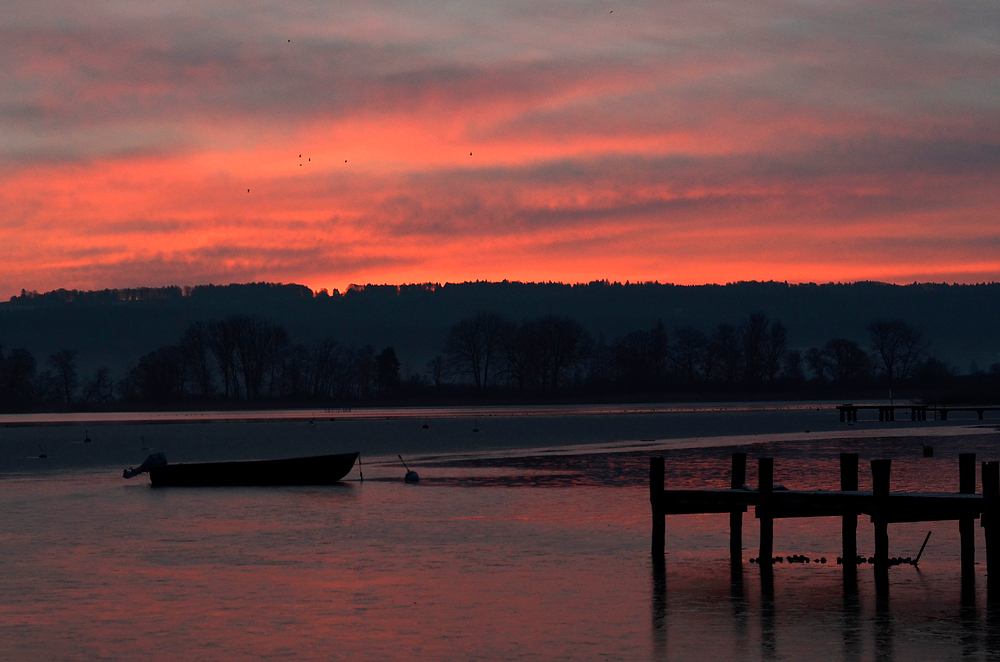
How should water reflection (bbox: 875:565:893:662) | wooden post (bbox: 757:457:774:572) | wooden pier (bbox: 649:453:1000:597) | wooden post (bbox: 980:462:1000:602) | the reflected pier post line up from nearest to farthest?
1. water reflection (bbox: 875:565:893:662)
2. wooden post (bbox: 980:462:1000:602)
3. wooden pier (bbox: 649:453:1000:597)
4. the reflected pier post
5. wooden post (bbox: 757:457:774:572)

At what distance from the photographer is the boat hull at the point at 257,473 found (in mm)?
44000

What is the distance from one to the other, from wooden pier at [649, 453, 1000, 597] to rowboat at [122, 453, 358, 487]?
2164 cm

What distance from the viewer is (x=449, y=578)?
21734 mm

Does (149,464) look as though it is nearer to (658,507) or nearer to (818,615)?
(658,507)

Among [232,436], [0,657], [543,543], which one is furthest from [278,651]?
[232,436]

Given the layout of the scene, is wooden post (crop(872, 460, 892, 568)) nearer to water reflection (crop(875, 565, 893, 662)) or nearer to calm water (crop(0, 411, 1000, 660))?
water reflection (crop(875, 565, 893, 662))

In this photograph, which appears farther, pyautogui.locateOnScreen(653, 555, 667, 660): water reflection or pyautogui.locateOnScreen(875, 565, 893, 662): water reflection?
pyautogui.locateOnScreen(653, 555, 667, 660): water reflection

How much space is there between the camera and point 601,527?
28688 millimetres

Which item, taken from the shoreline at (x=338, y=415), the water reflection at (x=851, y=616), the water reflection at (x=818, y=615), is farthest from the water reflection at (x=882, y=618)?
the shoreline at (x=338, y=415)

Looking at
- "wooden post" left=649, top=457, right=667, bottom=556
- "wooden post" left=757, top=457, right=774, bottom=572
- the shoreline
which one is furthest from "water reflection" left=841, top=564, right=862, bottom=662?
the shoreline

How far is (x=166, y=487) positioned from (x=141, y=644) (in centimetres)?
2774

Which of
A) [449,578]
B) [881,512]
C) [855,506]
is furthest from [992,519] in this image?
[449,578]

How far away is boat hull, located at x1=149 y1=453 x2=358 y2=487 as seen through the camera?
4400 centimetres

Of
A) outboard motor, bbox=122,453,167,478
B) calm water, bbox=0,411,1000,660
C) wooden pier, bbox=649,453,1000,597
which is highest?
wooden pier, bbox=649,453,1000,597
